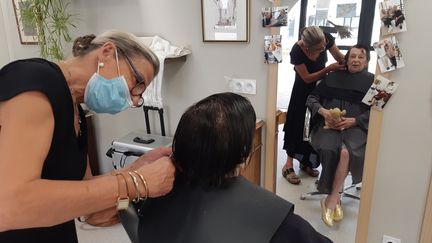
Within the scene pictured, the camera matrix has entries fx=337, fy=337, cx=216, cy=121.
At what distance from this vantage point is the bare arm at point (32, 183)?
690mm

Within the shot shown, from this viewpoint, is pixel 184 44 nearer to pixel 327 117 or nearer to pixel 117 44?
pixel 327 117

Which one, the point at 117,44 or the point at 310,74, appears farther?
the point at 310,74

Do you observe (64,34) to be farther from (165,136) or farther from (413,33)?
(413,33)

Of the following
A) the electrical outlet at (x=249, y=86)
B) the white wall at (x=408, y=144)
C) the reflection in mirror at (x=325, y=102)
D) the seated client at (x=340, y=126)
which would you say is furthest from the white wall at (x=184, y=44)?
the white wall at (x=408, y=144)

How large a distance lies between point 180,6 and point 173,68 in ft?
1.28

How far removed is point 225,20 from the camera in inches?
75.7

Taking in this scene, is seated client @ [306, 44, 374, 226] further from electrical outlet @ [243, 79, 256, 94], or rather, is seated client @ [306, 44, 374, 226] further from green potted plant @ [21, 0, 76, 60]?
green potted plant @ [21, 0, 76, 60]

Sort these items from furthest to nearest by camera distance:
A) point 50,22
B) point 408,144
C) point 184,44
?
point 50,22 → point 184,44 → point 408,144

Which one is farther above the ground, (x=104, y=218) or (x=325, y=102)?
(x=325, y=102)

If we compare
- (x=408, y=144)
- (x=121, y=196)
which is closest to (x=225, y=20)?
(x=408, y=144)

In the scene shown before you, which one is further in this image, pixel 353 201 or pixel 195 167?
pixel 353 201

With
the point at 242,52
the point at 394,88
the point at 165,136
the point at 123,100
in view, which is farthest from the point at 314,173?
the point at 123,100

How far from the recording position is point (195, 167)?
3.11ft

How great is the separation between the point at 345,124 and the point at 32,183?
1.46 metres
